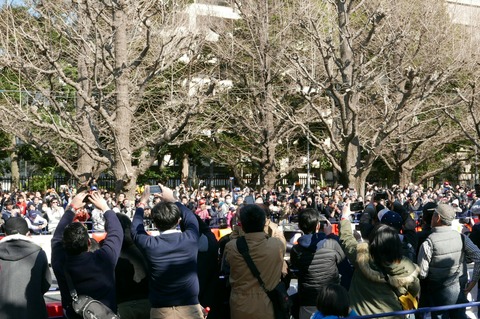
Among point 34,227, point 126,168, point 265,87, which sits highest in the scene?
point 265,87

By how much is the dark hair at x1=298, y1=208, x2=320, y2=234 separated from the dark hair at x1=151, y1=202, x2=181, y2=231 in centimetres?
121

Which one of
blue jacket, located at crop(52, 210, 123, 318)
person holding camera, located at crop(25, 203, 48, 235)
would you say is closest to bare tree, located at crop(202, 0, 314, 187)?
person holding camera, located at crop(25, 203, 48, 235)

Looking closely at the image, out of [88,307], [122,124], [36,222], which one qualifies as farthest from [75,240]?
[122,124]

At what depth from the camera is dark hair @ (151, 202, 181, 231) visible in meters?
5.36

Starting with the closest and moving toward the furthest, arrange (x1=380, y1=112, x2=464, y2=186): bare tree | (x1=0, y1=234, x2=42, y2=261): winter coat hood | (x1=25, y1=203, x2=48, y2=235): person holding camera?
(x1=0, y1=234, x2=42, y2=261): winter coat hood, (x1=25, y1=203, x2=48, y2=235): person holding camera, (x1=380, y1=112, x2=464, y2=186): bare tree

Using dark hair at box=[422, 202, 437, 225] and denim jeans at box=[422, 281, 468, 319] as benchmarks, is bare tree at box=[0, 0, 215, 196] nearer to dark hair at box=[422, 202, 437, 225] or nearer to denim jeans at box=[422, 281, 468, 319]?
dark hair at box=[422, 202, 437, 225]

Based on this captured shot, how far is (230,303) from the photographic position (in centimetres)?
556

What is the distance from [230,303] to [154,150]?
18627mm

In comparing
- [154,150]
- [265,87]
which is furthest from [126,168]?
[265,87]

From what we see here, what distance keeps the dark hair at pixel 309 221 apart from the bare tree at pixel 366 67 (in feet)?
56.5

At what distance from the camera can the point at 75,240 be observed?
5113 millimetres

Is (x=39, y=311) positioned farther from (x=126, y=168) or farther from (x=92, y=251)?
(x=126, y=168)

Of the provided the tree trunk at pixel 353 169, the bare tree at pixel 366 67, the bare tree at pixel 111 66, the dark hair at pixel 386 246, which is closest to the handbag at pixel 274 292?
the dark hair at pixel 386 246

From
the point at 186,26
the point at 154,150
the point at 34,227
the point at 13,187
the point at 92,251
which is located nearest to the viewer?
the point at 92,251
